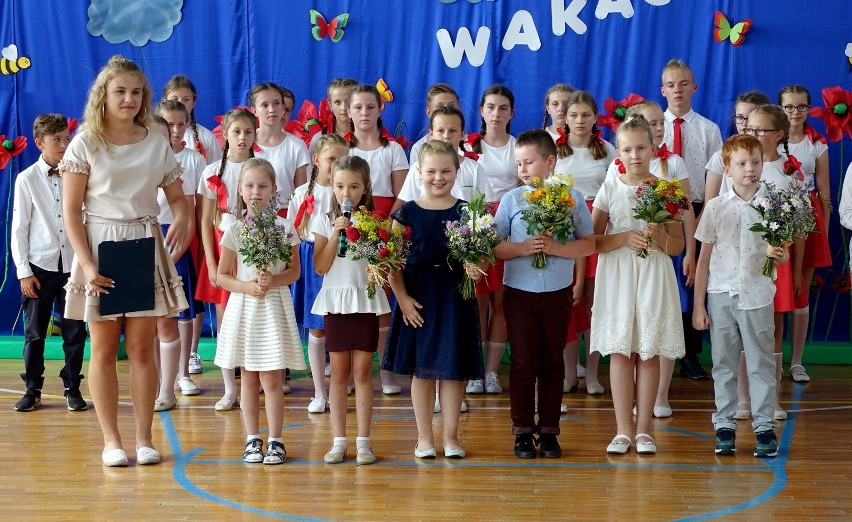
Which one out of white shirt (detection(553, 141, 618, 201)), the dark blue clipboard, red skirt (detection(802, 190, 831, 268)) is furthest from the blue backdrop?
the dark blue clipboard

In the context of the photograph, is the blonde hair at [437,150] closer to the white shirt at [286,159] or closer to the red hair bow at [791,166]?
the white shirt at [286,159]

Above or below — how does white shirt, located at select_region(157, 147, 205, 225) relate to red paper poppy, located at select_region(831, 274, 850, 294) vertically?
above

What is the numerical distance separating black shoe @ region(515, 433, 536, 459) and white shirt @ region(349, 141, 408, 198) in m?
1.83

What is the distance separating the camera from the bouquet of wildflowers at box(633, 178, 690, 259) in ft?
14.5

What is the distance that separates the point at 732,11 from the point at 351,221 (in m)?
3.62

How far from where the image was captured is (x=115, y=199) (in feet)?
14.3

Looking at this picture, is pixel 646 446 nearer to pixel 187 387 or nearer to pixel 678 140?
pixel 678 140

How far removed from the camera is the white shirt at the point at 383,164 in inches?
233

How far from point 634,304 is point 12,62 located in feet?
16.1

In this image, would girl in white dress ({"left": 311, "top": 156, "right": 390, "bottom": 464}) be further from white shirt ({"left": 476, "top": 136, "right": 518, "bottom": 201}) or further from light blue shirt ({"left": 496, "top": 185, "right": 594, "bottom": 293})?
white shirt ({"left": 476, "top": 136, "right": 518, "bottom": 201})

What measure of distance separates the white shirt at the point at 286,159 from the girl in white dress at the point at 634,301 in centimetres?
199

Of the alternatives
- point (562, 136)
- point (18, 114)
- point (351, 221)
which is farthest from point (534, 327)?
point (18, 114)

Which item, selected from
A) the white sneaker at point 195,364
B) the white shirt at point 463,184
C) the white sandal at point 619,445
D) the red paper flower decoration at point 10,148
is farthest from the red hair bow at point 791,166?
the red paper flower decoration at point 10,148

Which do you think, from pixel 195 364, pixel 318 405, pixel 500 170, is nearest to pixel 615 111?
pixel 500 170
